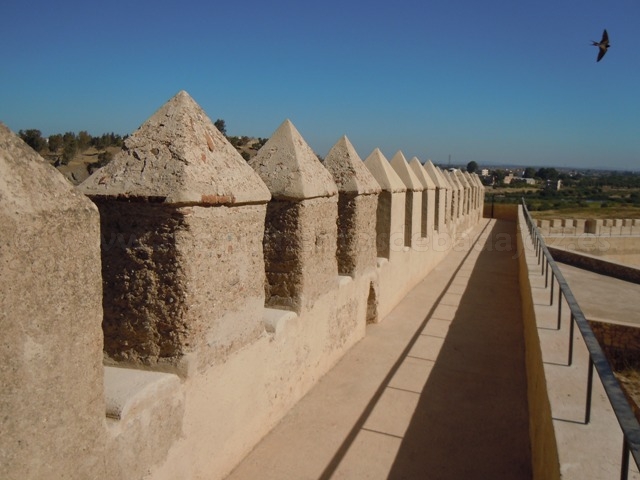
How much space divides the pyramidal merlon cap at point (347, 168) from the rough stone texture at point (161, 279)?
2.81 m

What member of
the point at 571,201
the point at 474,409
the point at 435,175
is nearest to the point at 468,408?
the point at 474,409

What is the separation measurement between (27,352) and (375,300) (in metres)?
5.46

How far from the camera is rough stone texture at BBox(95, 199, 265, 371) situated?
310cm

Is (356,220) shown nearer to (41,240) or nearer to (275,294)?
(275,294)

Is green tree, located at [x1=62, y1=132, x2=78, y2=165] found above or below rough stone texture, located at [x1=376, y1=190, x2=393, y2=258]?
above

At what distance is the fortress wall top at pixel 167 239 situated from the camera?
3092mm

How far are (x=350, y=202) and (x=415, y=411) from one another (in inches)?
94.6

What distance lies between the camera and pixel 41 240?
81.9 inches

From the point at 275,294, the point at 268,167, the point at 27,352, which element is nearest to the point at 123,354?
the point at 27,352

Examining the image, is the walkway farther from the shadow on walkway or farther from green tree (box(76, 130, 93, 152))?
green tree (box(76, 130, 93, 152))

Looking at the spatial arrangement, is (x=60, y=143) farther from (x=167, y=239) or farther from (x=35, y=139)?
(x=167, y=239)

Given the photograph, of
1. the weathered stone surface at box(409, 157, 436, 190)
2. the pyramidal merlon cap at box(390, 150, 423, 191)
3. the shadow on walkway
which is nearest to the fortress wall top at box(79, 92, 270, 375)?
the shadow on walkway

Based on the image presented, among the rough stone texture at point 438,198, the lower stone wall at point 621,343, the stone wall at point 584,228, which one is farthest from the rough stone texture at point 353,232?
the stone wall at point 584,228

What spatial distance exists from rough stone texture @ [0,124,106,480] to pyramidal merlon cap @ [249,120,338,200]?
2.36 meters
